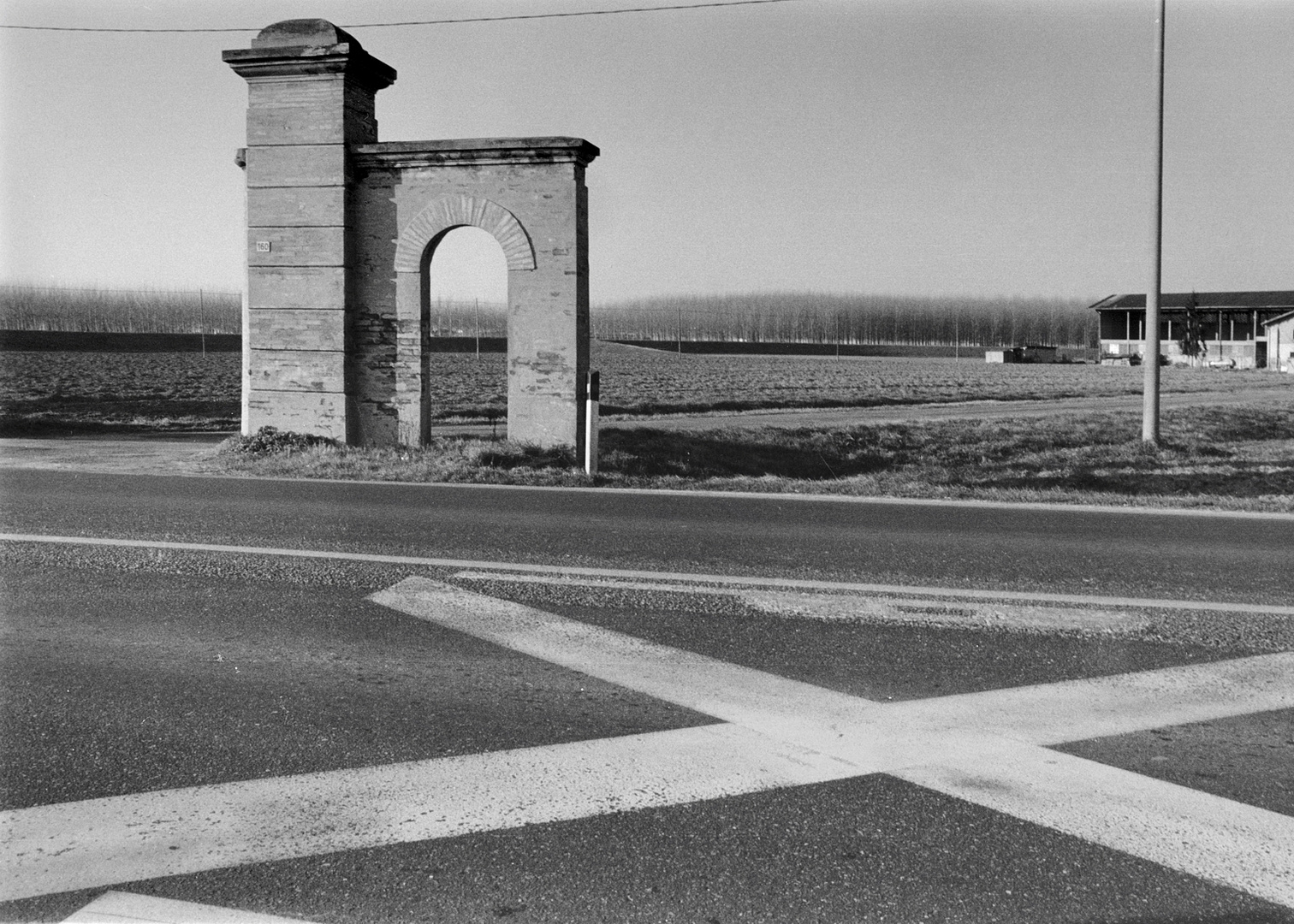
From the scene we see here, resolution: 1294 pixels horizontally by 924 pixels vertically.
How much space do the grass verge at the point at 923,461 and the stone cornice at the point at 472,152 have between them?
11.4 ft

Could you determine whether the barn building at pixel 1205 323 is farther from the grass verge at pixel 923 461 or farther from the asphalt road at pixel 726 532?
the asphalt road at pixel 726 532

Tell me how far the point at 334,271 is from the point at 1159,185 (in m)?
12.0

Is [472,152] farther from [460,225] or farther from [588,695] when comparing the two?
[588,695]

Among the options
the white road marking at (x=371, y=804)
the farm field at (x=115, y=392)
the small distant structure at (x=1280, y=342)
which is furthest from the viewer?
the small distant structure at (x=1280, y=342)

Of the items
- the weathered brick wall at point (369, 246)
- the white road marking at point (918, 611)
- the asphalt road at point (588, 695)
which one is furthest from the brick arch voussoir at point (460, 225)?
the white road marking at point (918, 611)

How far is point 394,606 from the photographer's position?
567 cm

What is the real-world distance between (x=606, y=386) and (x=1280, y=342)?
57.1 meters

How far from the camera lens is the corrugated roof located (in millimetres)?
96000

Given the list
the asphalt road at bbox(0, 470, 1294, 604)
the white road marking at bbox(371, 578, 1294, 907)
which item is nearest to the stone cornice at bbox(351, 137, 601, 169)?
the asphalt road at bbox(0, 470, 1294, 604)


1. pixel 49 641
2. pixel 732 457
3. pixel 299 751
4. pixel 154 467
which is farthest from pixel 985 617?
pixel 732 457

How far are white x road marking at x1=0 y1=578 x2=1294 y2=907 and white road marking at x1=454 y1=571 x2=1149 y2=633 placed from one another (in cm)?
83

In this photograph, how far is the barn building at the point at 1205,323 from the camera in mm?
89750

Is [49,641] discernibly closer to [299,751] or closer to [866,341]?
[299,751]

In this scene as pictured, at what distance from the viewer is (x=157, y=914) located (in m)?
2.73
